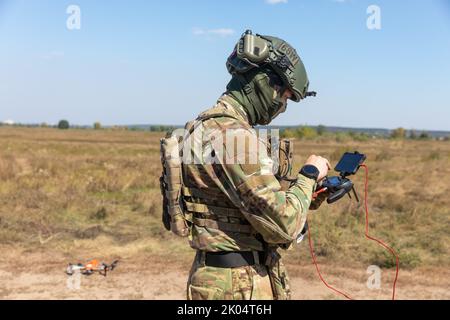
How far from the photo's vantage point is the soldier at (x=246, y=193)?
2035 mm

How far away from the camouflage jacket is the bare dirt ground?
3859 mm

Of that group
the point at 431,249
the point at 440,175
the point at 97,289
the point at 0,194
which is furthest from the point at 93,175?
the point at 440,175

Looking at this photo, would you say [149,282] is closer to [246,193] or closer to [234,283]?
[234,283]

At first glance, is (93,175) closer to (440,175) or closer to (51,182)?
(51,182)

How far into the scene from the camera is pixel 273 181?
2.05 meters

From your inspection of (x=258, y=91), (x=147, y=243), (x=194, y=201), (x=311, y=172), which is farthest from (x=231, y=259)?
(x=147, y=243)

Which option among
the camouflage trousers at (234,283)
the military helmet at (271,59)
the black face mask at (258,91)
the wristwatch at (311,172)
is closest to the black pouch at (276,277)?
the camouflage trousers at (234,283)

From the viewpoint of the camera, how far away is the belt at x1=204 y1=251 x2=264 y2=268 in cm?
222

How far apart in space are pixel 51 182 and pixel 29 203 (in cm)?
361
